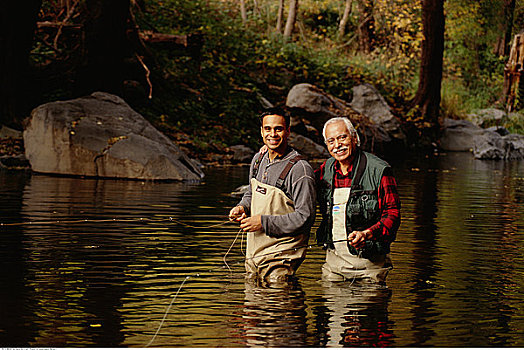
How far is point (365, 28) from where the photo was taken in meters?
36.2

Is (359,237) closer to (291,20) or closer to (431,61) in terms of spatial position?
(431,61)

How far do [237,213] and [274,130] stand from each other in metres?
0.68

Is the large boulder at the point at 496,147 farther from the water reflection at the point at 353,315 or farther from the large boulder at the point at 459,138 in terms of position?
the water reflection at the point at 353,315

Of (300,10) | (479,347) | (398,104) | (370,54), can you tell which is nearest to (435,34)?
(398,104)

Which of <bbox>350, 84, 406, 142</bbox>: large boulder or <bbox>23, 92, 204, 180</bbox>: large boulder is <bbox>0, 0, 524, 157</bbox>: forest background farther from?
<bbox>23, 92, 204, 180</bbox>: large boulder

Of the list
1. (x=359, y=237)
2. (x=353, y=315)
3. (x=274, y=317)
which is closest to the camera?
(x=274, y=317)

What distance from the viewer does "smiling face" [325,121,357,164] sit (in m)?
6.22

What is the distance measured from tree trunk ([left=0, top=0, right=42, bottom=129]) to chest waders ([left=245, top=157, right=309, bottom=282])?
1337cm

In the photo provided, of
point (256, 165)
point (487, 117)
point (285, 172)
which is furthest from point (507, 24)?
point (285, 172)

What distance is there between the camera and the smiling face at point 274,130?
6.29 m

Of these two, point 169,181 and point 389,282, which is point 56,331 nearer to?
point 389,282

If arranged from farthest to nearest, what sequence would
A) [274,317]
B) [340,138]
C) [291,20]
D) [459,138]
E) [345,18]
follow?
[345,18] < [291,20] < [459,138] < [340,138] < [274,317]

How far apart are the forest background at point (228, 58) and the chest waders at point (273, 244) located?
13.4 meters

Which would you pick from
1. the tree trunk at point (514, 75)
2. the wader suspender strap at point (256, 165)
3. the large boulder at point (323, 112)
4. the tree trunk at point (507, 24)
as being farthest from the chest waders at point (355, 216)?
the tree trunk at point (507, 24)
